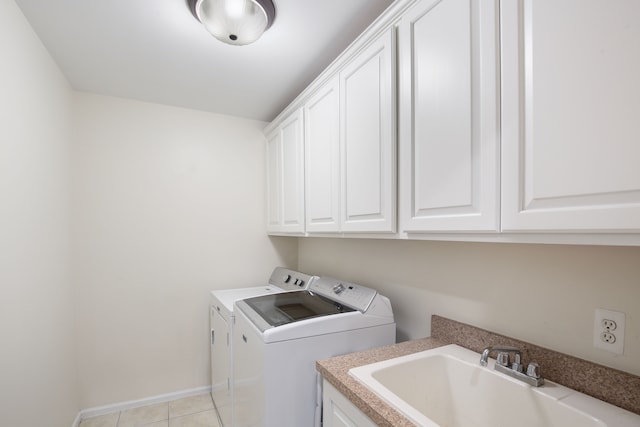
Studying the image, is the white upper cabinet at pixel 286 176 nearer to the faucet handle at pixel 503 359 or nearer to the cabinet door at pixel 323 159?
the cabinet door at pixel 323 159

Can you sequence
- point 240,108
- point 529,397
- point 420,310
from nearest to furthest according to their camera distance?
point 529,397 → point 420,310 → point 240,108

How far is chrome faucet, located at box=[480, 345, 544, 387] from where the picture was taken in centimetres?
97

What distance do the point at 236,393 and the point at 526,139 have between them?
6.37 ft

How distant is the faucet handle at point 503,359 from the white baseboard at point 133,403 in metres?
2.36

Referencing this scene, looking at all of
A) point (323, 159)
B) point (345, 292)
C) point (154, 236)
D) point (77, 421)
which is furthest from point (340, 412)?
point (77, 421)

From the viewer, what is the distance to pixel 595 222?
0.65 meters

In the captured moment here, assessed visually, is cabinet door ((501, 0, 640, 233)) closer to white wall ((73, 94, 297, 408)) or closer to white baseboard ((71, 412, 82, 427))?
white wall ((73, 94, 297, 408))

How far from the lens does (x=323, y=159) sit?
1737 millimetres

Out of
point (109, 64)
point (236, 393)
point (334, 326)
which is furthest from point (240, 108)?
point (236, 393)

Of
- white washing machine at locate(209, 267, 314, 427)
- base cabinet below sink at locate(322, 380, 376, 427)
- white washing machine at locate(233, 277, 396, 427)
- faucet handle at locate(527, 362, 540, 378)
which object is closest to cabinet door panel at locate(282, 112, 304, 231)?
white washing machine at locate(209, 267, 314, 427)

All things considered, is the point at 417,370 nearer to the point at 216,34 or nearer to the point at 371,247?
the point at 371,247

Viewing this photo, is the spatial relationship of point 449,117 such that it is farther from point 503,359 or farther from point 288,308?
point 288,308

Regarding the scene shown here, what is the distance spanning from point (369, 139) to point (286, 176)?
1.05m

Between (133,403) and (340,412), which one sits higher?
(340,412)
